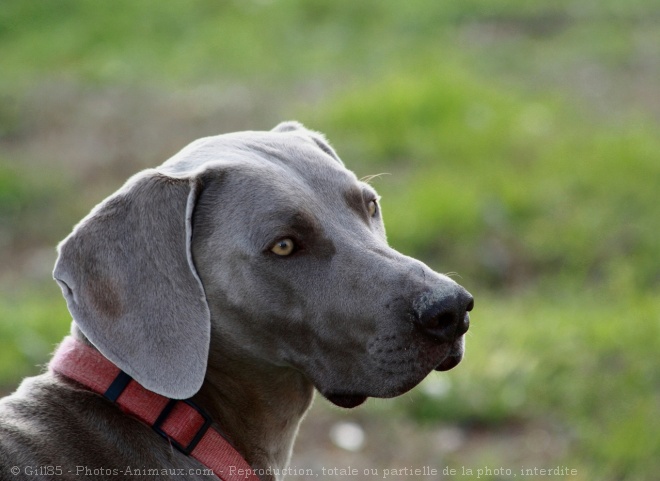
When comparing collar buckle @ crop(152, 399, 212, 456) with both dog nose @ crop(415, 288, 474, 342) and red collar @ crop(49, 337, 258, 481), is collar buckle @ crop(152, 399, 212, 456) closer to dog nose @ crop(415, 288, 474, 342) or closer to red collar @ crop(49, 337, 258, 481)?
red collar @ crop(49, 337, 258, 481)

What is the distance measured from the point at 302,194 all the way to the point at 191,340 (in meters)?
0.54

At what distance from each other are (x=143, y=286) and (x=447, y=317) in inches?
32.0

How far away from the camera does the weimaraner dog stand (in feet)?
8.64

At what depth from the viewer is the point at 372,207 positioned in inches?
124

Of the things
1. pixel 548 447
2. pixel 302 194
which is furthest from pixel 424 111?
pixel 302 194

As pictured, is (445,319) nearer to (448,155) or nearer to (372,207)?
(372,207)

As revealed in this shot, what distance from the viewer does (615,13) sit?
11.0 meters

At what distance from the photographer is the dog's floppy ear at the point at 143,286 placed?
262 cm

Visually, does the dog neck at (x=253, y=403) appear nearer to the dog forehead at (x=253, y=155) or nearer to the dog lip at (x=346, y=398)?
the dog lip at (x=346, y=398)

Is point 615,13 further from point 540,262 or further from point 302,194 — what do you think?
point 302,194

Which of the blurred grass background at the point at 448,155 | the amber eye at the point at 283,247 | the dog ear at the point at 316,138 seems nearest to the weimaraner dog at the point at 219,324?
the amber eye at the point at 283,247

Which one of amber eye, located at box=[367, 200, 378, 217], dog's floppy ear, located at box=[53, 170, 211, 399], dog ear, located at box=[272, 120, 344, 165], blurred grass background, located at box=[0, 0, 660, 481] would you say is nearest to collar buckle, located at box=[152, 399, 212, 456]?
dog's floppy ear, located at box=[53, 170, 211, 399]

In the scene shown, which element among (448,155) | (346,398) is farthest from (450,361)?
(448,155)

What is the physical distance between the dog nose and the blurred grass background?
178 cm
